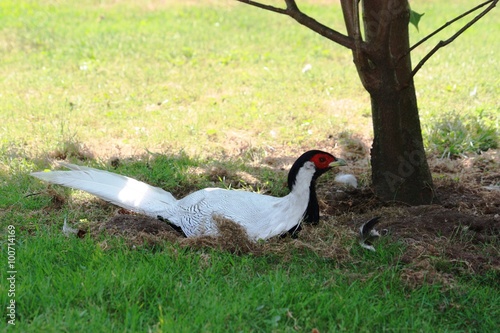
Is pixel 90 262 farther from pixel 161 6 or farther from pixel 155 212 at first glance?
pixel 161 6

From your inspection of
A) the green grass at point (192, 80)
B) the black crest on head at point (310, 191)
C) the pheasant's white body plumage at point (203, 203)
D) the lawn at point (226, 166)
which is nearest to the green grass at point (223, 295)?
the lawn at point (226, 166)

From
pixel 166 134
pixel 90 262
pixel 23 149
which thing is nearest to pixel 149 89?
pixel 166 134

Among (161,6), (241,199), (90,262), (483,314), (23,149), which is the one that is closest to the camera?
(483,314)

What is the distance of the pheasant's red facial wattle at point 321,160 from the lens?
438cm

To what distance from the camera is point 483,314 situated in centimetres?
335

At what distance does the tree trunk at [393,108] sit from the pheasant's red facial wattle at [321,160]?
0.51 metres

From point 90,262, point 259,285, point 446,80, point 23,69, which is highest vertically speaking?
point 446,80

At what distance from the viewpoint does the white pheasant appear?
4.20 meters

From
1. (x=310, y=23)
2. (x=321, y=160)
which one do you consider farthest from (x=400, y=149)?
(x=310, y=23)

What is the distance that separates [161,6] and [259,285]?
1037 cm

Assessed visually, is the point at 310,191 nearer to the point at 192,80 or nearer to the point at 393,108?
the point at 393,108

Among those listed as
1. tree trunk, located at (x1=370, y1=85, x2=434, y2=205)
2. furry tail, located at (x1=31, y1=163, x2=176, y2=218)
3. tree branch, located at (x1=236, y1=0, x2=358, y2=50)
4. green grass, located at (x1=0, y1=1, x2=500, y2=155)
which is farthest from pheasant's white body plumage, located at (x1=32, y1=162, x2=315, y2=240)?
green grass, located at (x1=0, y1=1, x2=500, y2=155)

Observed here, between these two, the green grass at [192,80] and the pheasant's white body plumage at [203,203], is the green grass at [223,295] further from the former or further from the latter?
the green grass at [192,80]

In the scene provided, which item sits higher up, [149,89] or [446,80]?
[446,80]
